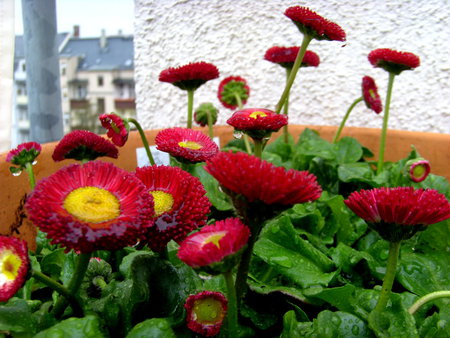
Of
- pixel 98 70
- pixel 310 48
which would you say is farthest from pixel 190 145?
pixel 98 70

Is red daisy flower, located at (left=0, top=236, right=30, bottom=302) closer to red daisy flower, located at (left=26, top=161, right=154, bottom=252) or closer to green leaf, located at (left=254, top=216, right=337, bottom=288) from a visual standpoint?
red daisy flower, located at (left=26, top=161, right=154, bottom=252)

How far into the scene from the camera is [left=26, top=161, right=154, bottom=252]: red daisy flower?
318 millimetres

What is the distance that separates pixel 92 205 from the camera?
1.14 ft

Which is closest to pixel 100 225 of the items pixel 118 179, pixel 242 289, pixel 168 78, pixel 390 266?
pixel 118 179

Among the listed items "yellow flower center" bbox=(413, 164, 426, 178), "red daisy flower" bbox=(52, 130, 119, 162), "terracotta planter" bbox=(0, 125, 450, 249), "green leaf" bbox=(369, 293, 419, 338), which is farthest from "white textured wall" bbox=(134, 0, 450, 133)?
"green leaf" bbox=(369, 293, 419, 338)

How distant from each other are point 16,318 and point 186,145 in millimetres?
259

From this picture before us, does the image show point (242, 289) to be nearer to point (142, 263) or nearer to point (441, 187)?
point (142, 263)

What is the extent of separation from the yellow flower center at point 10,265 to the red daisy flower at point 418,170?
65 centimetres

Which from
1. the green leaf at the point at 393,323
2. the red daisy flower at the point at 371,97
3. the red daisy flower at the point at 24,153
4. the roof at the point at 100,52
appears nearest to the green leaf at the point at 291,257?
the green leaf at the point at 393,323

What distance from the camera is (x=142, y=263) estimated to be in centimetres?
45

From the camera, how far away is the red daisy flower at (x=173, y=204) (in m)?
0.39

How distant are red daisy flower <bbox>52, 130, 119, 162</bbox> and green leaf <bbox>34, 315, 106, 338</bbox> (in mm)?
245

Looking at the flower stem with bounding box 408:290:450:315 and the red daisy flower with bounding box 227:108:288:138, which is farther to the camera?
the red daisy flower with bounding box 227:108:288:138

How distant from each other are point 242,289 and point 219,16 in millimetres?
1131
